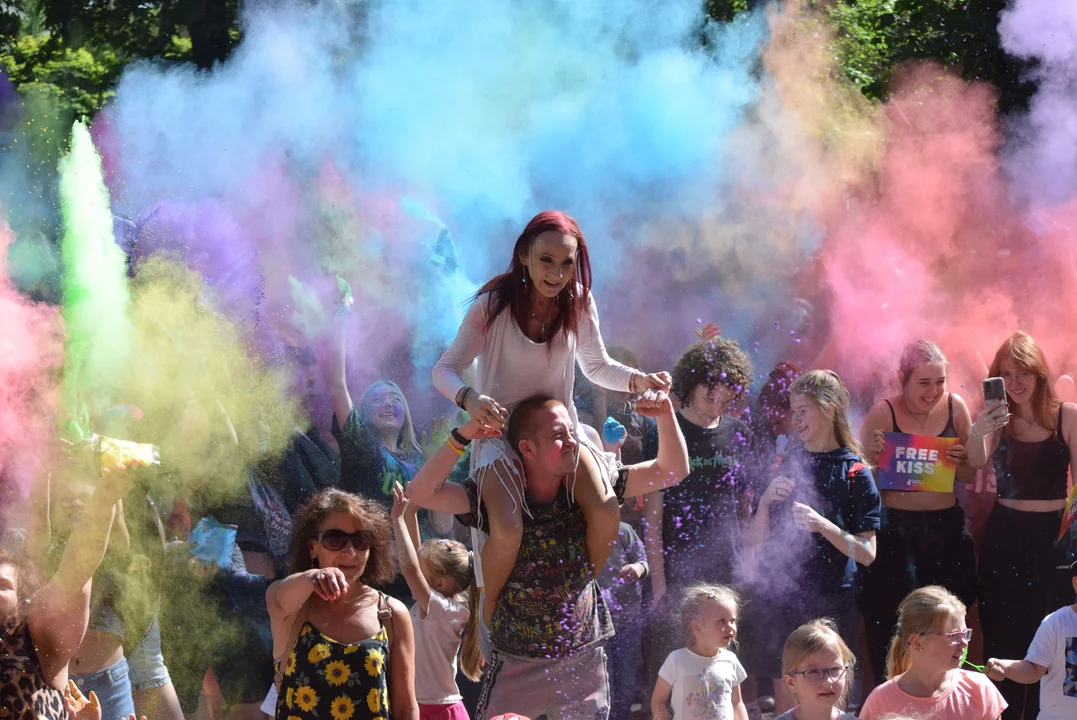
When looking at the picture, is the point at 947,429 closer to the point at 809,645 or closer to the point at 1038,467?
the point at 1038,467

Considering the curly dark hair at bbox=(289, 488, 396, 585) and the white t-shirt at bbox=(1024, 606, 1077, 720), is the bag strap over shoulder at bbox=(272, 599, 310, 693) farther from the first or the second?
the white t-shirt at bbox=(1024, 606, 1077, 720)

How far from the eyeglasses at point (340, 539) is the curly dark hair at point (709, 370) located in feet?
6.15

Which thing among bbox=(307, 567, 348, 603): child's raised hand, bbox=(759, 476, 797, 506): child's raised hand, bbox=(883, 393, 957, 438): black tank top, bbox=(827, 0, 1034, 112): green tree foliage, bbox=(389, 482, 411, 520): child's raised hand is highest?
bbox=(827, 0, 1034, 112): green tree foliage

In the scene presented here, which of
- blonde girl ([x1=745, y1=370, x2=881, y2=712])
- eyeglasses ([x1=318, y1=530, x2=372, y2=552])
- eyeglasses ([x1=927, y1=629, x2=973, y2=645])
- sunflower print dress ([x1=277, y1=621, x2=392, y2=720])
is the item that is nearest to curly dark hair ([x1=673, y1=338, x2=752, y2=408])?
blonde girl ([x1=745, y1=370, x2=881, y2=712])

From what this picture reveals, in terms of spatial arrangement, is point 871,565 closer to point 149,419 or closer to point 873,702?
point 873,702

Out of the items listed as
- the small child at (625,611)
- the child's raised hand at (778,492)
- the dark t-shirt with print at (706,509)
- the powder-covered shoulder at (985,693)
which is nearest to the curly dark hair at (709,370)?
the dark t-shirt with print at (706,509)

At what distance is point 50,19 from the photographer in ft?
25.8

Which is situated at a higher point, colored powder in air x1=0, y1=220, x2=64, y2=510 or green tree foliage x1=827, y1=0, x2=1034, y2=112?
green tree foliage x1=827, y1=0, x2=1034, y2=112

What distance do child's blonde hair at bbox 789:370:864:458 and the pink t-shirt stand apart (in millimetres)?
1071

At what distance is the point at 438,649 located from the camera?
3.76 metres

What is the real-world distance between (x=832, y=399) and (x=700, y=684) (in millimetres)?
1304

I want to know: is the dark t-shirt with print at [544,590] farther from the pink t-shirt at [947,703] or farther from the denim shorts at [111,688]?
the denim shorts at [111,688]

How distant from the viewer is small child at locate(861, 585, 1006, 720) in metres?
3.46

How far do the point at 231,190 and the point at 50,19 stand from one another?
149 inches
